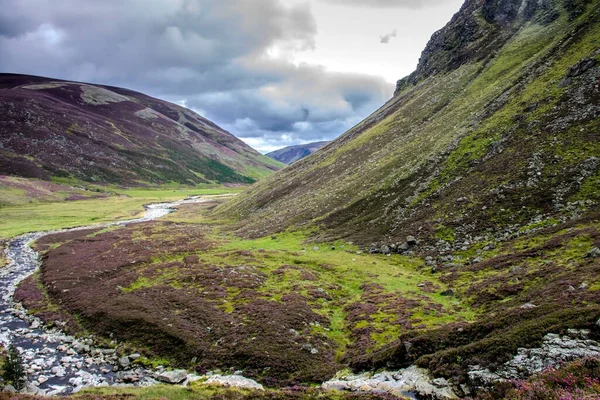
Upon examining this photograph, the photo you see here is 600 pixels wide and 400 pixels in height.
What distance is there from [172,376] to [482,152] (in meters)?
57.3

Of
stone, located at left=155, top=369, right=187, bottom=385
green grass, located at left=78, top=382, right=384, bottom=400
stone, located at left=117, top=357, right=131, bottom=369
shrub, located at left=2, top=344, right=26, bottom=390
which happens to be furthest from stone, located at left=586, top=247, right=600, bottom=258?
shrub, located at left=2, top=344, right=26, bottom=390

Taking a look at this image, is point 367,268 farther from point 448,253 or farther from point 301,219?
point 301,219

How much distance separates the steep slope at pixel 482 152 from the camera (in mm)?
44438

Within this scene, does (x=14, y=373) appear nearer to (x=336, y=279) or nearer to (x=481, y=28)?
(x=336, y=279)

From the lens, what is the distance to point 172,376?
24.2 meters

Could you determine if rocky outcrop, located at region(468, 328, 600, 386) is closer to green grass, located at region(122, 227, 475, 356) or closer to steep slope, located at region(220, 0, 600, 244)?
green grass, located at region(122, 227, 475, 356)

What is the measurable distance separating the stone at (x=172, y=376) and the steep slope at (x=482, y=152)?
3495 cm

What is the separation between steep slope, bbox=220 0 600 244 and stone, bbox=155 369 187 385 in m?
34.9

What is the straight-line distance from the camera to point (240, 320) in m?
30.9

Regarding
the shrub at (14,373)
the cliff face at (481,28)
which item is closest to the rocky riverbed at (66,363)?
the shrub at (14,373)

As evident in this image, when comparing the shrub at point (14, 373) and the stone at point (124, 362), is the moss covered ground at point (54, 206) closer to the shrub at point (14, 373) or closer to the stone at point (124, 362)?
the shrub at point (14, 373)

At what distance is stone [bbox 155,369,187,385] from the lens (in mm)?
23669


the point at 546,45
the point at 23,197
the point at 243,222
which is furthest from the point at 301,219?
the point at 23,197

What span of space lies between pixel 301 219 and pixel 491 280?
1743 inches
